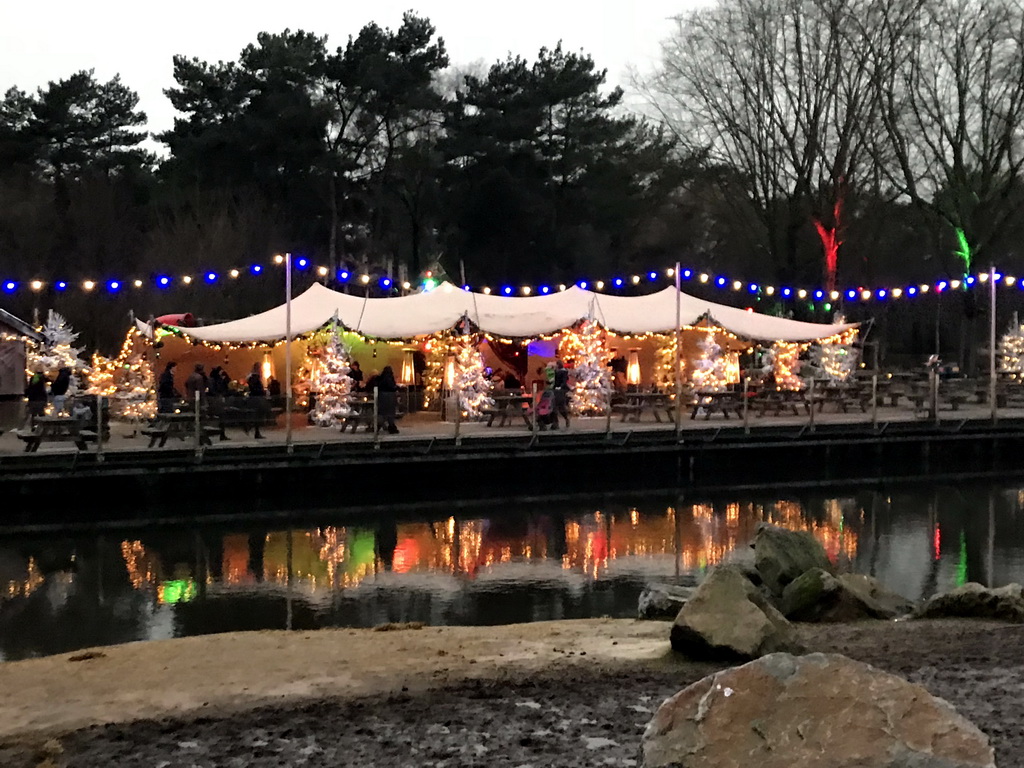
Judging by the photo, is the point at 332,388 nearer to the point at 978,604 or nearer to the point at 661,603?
the point at 661,603

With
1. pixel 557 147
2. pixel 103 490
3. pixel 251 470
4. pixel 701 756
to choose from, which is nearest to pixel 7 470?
pixel 103 490

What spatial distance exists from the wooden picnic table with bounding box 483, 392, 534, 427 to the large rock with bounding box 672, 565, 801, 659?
1587 centimetres

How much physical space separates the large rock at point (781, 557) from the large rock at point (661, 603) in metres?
0.86

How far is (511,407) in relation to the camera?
24.5 metres

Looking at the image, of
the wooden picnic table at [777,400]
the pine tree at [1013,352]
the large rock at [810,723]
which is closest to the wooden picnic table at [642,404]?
the wooden picnic table at [777,400]

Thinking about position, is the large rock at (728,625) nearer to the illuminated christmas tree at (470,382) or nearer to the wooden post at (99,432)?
the wooden post at (99,432)

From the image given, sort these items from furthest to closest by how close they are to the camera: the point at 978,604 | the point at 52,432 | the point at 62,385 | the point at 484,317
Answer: the point at 484,317 < the point at 62,385 < the point at 52,432 < the point at 978,604

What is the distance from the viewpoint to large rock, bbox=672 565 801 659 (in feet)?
26.2

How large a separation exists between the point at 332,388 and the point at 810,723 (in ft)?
65.8

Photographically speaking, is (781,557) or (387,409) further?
(387,409)

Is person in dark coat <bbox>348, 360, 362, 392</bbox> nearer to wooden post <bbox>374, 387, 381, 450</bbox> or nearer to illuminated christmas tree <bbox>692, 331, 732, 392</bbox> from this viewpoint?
wooden post <bbox>374, 387, 381, 450</bbox>

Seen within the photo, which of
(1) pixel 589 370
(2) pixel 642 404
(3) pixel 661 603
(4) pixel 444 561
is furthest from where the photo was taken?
(1) pixel 589 370

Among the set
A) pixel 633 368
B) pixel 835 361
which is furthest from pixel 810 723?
pixel 835 361

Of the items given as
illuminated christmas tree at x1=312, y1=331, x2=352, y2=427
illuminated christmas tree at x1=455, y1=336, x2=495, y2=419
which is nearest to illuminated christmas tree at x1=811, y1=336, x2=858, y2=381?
illuminated christmas tree at x1=455, y1=336, x2=495, y2=419
